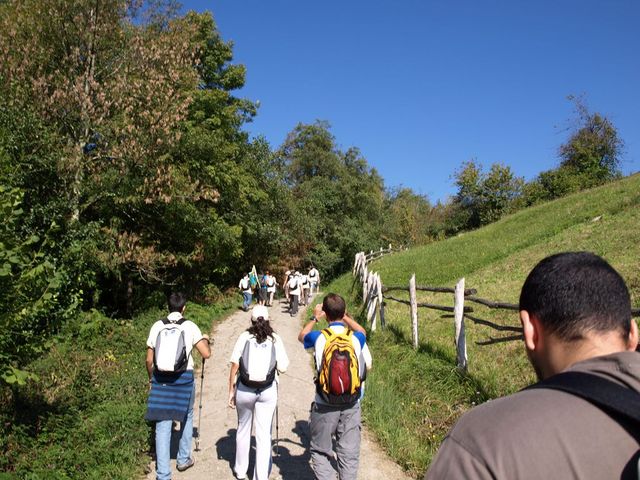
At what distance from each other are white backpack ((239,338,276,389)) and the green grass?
74.0 inches

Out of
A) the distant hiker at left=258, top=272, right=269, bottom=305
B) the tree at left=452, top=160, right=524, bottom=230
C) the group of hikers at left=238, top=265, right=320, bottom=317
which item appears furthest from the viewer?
the tree at left=452, top=160, right=524, bottom=230

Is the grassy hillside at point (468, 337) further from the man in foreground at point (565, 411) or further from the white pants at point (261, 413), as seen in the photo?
the man in foreground at point (565, 411)

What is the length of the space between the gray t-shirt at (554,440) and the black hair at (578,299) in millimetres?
187

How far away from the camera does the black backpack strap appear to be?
1112mm

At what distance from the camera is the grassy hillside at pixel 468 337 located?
6.41 metres

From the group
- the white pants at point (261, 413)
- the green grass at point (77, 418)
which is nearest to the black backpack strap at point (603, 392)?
the white pants at point (261, 413)

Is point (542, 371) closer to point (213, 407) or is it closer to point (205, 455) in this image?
point (205, 455)

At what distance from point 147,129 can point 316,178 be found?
25.1m

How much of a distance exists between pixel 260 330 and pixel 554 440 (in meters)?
4.12

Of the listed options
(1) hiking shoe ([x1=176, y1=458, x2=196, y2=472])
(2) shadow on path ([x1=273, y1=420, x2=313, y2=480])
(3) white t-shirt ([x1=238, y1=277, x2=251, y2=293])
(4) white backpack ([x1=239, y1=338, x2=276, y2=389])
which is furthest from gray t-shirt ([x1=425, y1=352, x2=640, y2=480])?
(3) white t-shirt ([x1=238, y1=277, x2=251, y2=293])

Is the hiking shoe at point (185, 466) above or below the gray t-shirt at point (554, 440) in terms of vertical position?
below

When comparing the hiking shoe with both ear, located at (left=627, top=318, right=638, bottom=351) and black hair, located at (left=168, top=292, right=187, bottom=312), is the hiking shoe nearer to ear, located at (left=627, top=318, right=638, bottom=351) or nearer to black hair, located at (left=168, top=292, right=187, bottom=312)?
black hair, located at (left=168, top=292, right=187, bottom=312)

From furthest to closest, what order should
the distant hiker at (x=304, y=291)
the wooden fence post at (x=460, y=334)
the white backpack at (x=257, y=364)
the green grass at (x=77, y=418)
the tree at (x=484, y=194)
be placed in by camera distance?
1. the tree at (x=484, y=194)
2. the distant hiker at (x=304, y=291)
3. the wooden fence post at (x=460, y=334)
4. the green grass at (x=77, y=418)
5. the white backpack at (x=257, y=364)

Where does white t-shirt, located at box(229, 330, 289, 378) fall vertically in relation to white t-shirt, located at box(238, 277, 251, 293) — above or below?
below
